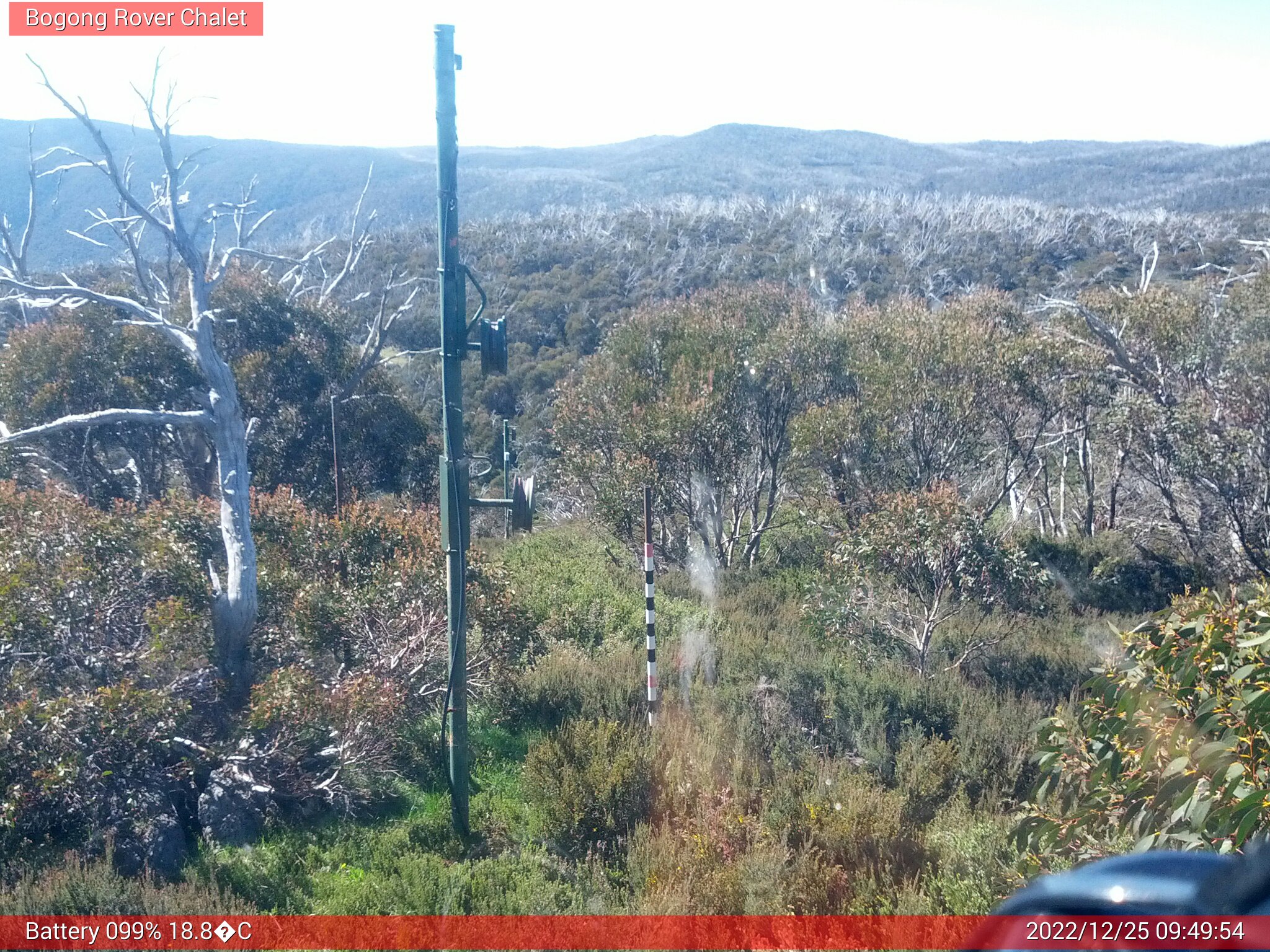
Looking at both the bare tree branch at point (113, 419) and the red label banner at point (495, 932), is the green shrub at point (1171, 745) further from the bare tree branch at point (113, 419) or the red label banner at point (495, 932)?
the bare tree branch at point (113, 419)

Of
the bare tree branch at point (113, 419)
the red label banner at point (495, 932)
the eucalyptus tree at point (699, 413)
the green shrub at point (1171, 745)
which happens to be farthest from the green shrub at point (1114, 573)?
the bare tree branch at point (113, 419)

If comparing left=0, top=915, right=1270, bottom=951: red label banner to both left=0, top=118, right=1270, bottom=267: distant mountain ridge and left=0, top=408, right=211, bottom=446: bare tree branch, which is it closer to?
left=0, top=408, right=211, bottom=446: bare tree branch

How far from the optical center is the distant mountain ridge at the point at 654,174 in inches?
1681

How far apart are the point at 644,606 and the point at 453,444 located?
5786 mm

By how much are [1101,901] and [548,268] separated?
3512 centimetres

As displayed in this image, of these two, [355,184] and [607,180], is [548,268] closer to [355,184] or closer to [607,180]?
[355,184]

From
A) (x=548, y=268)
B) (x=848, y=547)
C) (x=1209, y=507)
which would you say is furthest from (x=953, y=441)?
(x=548, y=268)

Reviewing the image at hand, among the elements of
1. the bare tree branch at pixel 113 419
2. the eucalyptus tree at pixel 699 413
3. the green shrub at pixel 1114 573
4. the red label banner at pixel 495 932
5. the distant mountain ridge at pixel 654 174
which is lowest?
the green shrub at pixel 1114 573

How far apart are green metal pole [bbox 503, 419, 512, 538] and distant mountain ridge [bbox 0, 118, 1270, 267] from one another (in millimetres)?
24699

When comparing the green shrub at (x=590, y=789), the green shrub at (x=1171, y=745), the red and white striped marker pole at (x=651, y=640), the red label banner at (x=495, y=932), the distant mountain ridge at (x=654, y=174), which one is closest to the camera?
the green shrub at (x=1171, y=745)

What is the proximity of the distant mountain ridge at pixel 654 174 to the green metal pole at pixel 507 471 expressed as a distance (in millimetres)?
24699

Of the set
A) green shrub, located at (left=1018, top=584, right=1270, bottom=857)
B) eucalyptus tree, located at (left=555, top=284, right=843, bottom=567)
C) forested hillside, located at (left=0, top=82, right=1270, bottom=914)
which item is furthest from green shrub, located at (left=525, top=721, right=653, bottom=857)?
eucalyptus tree, located at (left=555, top=284, right=843, bottom=567)

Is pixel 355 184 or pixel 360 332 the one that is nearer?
pixel 360 332

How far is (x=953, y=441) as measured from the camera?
42.1 ft
